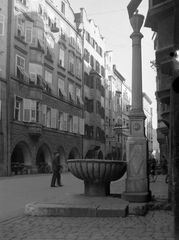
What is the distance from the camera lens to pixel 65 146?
39.8 m

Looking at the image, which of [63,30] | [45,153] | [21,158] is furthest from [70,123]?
[63,30]

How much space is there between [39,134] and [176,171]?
97.7ft

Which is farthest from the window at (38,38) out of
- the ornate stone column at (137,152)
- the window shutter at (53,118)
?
the ornate stone column at (137,152)

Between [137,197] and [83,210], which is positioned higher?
[137,197]

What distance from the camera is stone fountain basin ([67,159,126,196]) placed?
32.1 ft

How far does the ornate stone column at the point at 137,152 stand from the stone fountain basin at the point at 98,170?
13.0 inches

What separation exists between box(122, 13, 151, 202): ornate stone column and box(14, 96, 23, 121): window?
20.8 m

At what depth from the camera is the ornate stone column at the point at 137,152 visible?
986cm

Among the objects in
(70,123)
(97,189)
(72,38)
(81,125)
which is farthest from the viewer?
(81,125)

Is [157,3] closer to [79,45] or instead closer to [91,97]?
[79,45]

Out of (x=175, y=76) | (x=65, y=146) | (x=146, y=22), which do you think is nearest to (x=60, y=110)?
(x=65, y=146)

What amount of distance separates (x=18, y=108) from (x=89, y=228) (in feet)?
81.3

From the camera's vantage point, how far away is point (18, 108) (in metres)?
30.8

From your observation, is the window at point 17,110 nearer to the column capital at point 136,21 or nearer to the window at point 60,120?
the window at point 60,120
